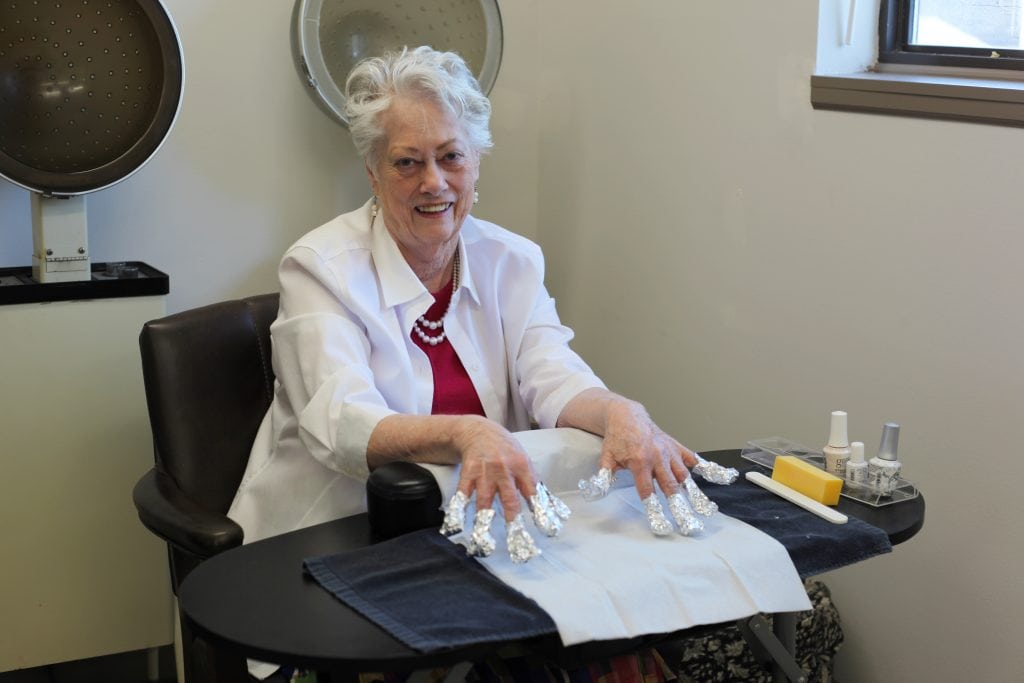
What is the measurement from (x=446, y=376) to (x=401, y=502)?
1.94 ft

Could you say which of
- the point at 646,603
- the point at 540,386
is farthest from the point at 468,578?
the point at 540,386

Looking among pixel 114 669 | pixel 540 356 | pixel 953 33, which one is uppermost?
pixel 953 33

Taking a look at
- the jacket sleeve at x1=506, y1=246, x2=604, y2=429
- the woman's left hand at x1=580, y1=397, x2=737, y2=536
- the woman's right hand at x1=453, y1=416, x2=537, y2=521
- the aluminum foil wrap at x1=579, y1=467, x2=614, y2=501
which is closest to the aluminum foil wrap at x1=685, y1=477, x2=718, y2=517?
the woman's left hand at x1=580, y1=397, x2=737, y2=536

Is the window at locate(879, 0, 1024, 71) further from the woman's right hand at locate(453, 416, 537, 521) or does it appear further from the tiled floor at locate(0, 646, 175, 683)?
the tiled floor at locate(0, 646, 175, 683)

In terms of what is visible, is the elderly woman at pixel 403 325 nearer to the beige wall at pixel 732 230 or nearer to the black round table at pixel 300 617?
the black round table at pixel 300 617

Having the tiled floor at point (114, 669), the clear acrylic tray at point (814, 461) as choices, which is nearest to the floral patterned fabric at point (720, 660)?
the clear acrylic tray at point (814, 461)

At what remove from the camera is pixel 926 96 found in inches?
77.6

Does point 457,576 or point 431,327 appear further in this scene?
point 431,327

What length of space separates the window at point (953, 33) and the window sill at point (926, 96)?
4cm

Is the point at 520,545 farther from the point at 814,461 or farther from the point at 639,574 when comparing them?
the point at 814,461

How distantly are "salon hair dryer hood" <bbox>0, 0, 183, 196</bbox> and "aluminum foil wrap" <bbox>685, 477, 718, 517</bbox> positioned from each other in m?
1.31

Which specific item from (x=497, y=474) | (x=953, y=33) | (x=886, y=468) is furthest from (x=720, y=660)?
(x=953, y=33)

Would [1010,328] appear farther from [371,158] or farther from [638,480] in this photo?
[371,158]

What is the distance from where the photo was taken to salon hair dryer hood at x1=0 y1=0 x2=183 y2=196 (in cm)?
213
